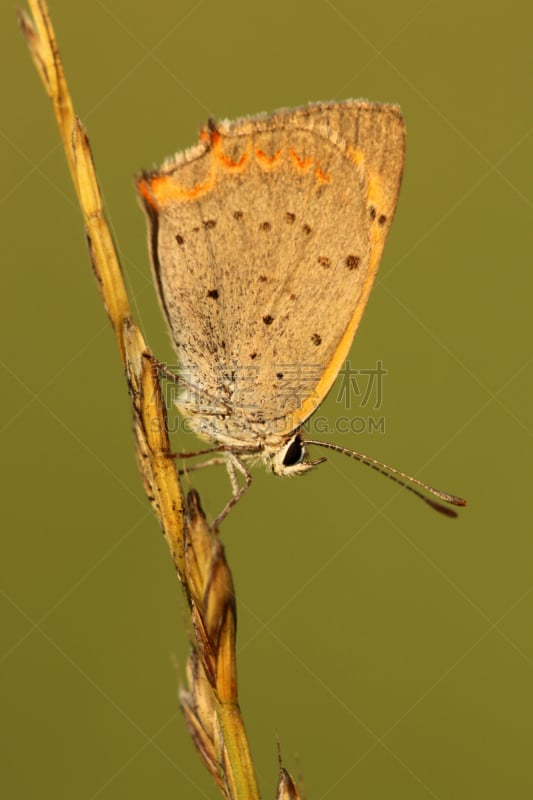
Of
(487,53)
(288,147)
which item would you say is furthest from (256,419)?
(487,53)

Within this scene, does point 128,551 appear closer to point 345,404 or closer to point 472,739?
point 345,404

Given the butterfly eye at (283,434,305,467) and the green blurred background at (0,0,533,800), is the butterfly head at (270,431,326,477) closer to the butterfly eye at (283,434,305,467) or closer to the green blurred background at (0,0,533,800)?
the butterfly eye at (283,434,305,467)

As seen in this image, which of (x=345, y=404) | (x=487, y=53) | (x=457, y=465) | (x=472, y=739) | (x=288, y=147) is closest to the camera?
(x=288, y=147)

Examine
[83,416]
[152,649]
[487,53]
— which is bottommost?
[152,649]

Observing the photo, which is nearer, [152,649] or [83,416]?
[152,649]

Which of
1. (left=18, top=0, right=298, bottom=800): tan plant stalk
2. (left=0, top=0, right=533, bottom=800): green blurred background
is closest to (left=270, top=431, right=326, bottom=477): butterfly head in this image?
(left=18, top=0, right=298, bottom=800): tan plant stalk

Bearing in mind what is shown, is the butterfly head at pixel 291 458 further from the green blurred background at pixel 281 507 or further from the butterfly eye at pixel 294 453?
the green blurred background at pixel 281 507

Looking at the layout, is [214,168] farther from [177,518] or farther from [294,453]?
[177,518]

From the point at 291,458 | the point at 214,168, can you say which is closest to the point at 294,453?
the point at 291,458
